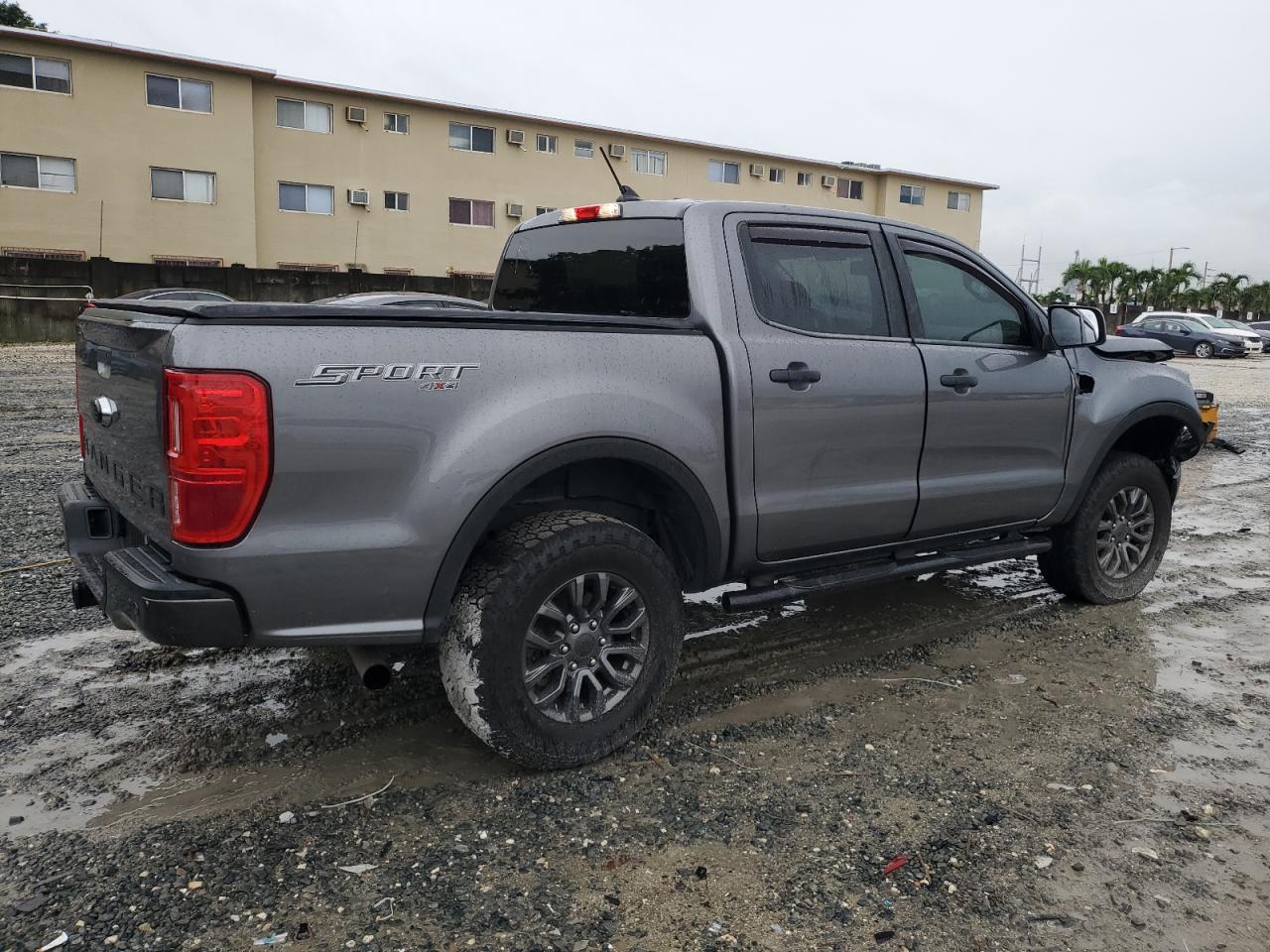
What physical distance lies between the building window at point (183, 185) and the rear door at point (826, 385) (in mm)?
28685

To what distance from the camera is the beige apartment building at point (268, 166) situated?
1059 inches

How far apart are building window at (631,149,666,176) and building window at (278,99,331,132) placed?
36.8 feet

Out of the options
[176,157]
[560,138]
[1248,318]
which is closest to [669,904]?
[176,157]

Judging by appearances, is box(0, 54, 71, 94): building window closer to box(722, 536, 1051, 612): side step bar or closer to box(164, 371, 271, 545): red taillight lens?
box(164, 371, 271, 545): red taillight lens

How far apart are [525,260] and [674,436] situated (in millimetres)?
1591

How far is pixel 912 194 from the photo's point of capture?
148 feet

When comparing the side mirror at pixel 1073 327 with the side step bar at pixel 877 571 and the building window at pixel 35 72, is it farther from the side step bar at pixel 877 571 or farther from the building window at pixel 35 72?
the building window at pixel 35 72

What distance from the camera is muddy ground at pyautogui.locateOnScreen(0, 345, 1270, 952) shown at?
8.52 feet

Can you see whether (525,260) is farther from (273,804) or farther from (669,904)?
(669,904)

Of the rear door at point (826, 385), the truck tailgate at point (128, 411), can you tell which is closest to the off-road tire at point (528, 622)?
the rear door at point (826, 385)

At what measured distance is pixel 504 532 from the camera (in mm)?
3320

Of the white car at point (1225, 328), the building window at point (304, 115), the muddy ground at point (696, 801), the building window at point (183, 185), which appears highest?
the building window at point (304, 115)

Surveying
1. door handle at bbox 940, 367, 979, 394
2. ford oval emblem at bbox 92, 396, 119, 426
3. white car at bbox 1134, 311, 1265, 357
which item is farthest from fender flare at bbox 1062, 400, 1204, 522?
white car at bbox 1134, 311, 1265, 357

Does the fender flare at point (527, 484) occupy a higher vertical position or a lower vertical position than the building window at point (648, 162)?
lower
